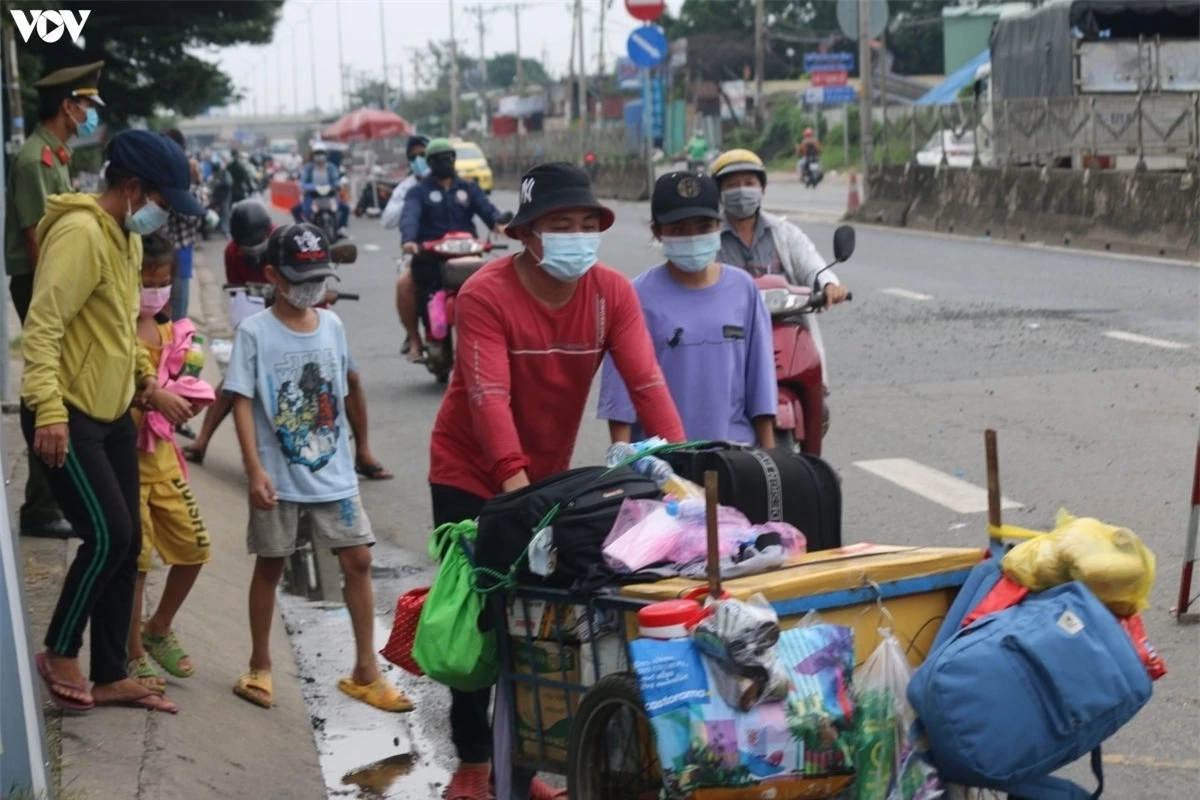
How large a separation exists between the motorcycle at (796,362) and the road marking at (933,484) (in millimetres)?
1919

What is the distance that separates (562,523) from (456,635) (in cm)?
53

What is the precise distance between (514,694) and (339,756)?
1.66 metres

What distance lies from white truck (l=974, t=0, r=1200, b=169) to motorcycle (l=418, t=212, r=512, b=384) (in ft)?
40.2

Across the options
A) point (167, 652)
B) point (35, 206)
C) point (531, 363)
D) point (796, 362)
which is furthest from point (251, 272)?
point (531, 363)

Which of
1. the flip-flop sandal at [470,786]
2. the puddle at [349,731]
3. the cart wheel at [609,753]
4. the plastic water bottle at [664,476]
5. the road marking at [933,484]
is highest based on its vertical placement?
the plastic water bottle at [664,476]

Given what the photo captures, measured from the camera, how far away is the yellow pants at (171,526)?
6.29m

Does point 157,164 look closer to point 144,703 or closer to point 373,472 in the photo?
point 144,703

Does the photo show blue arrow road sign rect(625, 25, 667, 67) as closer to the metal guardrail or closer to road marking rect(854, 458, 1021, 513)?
the metal guardrail

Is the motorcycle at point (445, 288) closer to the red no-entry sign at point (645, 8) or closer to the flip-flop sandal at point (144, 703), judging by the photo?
the flip-flop sandal at point (144, 703)

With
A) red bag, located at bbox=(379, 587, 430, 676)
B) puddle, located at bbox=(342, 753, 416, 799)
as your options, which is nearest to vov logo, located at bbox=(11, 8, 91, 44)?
puddle, located at bbox=(342, 753, 416, 799)

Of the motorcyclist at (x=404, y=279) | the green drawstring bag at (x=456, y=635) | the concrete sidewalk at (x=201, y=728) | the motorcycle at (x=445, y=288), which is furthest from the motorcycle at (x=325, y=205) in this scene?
the green drawstring bag at (x=456, y=635)

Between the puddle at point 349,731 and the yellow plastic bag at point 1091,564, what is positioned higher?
the yellow plastic bag at point 1091,564

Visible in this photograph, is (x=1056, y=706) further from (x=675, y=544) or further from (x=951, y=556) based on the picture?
(x=675, y=544)

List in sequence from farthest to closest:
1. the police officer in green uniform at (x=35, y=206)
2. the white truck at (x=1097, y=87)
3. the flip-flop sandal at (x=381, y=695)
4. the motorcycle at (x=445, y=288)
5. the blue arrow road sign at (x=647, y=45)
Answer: the blue arrow road sign at (x=647, y=45)
the white truck at (x=1097, y=87)
the motorcycle at (x=445, y=288)
the police officer in green uniform at (x=35, y=206)
the flip-flop sandal at (x=381, y=695)
